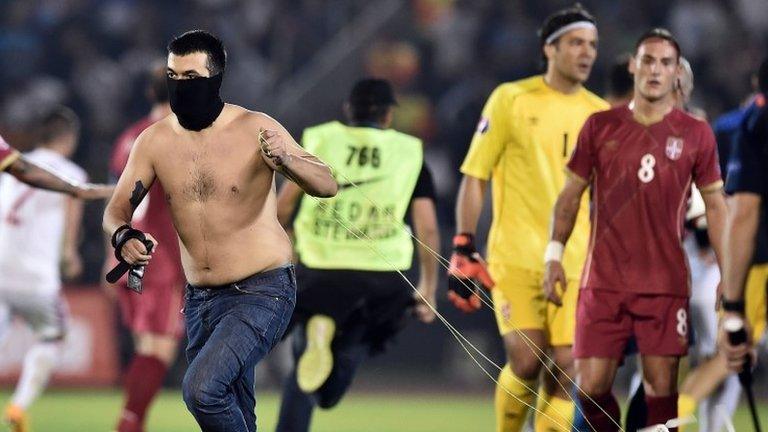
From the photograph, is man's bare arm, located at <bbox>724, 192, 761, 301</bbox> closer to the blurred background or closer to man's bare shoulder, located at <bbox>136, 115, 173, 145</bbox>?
man's bare shoulder, located at <bbox>136, 115, 173, 145</bbox>

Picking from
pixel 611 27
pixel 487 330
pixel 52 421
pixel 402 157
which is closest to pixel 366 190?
pixel 402 157

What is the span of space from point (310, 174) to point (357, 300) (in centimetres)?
304

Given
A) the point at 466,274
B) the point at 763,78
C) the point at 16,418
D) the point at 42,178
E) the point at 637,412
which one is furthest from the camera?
the point at 16,418

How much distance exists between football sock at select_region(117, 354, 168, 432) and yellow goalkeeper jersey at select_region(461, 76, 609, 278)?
311 centimetres

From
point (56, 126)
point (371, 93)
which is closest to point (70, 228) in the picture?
point (56, 126)

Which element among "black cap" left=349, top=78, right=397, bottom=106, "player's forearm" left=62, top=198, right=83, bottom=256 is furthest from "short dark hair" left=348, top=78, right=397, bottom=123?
"player's forearm" left=62, top=198, right=83, bottom=256

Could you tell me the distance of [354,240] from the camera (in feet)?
33.9

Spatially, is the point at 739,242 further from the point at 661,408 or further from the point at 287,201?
the point at 287,201

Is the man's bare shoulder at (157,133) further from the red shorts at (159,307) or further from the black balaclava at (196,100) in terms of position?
the red shorts at (159,307)

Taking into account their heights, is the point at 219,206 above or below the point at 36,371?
above

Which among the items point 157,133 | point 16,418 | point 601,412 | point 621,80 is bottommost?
point 16,418

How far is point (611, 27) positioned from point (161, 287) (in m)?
9.04

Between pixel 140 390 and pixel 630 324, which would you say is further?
pixel 140 390

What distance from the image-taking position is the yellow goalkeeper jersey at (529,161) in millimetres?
9859
